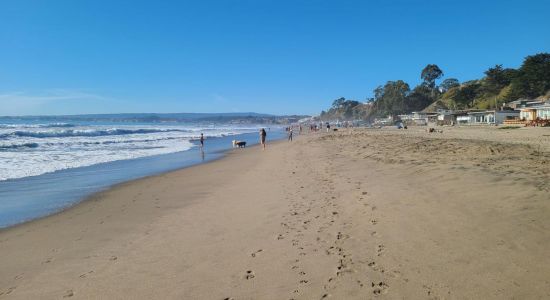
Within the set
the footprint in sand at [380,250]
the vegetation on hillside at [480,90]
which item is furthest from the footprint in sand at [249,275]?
the vegetation on hillside at [480,90]

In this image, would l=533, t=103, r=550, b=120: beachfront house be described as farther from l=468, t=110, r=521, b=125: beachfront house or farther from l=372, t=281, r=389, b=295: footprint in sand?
l=372, t=281, r=389, b=295: footprint in sand

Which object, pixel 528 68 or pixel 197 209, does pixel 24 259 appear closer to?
pixel 197 209

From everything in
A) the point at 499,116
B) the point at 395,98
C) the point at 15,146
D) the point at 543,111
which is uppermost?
the point at 395,98

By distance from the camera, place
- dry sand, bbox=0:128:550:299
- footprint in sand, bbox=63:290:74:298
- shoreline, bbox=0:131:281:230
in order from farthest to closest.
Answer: shoreline, bbox=0:131:281:230 → footprint in sand, bbox=63:290:74:298 → dry sand, bbox=0:128:550:299

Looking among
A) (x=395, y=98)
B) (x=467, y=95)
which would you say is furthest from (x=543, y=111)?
(x=395, y=98)

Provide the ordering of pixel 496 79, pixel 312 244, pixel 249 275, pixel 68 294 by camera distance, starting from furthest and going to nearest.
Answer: pixel 496 79 → pixel 312 244 → pixel 249 275 → pixel 68 294

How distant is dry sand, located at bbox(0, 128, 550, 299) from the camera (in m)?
3.84

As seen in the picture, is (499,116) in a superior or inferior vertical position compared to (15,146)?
superior

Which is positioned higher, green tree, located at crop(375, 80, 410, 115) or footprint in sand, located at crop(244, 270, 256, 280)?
green tree, located at crop(375, 80, 410, 115)

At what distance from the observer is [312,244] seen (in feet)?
16.8

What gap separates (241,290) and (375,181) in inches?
231

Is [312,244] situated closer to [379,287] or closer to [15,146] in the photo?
[379,287]

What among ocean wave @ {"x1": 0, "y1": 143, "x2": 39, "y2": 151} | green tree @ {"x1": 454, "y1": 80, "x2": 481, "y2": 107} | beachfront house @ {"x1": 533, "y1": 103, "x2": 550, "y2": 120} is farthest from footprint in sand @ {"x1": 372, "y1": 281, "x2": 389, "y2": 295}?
green tree @ {"x1": 454, "y1": 80, "x2": 481, "y2": 107}

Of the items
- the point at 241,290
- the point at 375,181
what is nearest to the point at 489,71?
the point at 375,181
